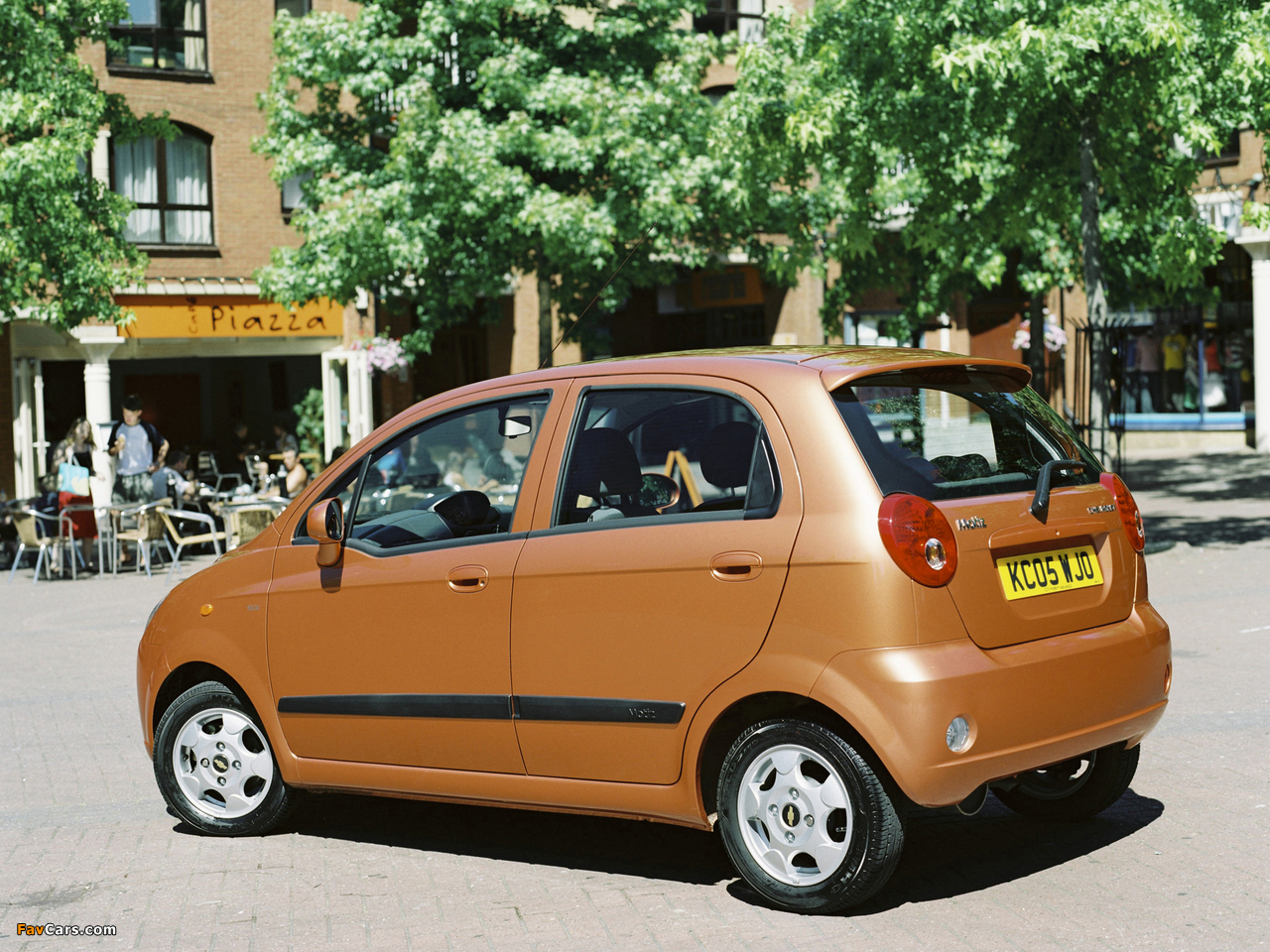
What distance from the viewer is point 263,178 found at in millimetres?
27312

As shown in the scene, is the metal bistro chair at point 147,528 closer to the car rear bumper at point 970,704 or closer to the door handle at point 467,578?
the door handle at point 467,578

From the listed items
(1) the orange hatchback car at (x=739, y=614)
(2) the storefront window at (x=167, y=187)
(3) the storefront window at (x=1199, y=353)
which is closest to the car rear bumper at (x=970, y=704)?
(1) the orange hatchback car at (x=739, y=614)

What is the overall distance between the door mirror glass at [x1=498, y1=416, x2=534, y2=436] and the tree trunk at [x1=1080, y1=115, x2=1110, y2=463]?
9224 millimetres

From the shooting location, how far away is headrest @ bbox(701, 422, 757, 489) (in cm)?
442

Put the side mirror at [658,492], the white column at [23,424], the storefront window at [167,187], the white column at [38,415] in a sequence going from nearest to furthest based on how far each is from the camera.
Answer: the side mirror at [658,492] < the white column at [38,415] < the white column at [23,424] < the storefront window at [167,187]

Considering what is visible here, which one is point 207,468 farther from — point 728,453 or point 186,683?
point 728,453

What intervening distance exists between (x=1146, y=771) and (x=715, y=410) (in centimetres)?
259

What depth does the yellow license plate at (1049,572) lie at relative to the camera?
169 inches

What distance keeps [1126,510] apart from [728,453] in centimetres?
137

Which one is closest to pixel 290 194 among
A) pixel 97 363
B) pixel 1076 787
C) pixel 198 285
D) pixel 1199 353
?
pixel 198 285

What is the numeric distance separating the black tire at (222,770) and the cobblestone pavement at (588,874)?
0.10 m

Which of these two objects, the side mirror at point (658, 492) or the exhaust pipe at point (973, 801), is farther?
the side mirror at point (658, 492)

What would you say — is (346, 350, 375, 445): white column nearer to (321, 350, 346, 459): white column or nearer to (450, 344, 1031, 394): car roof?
(321, 350, 346, 459): white column

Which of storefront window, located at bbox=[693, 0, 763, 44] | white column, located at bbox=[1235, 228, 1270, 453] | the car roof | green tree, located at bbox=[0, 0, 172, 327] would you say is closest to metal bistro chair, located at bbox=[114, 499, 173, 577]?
green tree, located at bbox=[0, 0, 172, 327]
